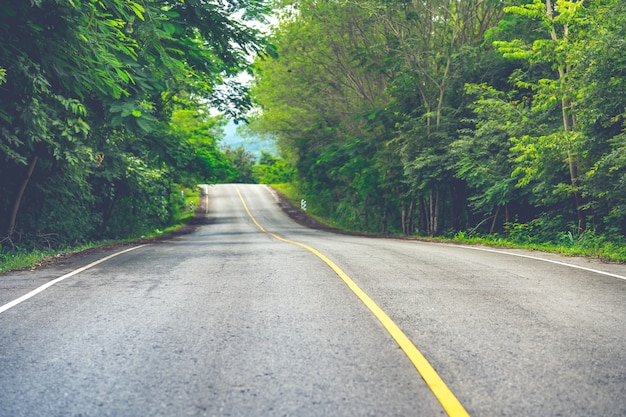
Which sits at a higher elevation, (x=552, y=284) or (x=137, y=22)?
Result: (x=137, y=22)

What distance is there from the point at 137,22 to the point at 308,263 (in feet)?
18.1

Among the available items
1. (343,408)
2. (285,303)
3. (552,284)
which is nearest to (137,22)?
(285,303)

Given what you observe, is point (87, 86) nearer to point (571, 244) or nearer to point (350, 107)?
point (571, 244)

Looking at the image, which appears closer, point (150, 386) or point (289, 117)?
point (150, 386)

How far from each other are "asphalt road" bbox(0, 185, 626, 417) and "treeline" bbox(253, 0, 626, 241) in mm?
8172

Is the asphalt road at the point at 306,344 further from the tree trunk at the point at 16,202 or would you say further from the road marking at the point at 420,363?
the tree trunk at the point at 16,202

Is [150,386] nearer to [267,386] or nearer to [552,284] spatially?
[267,386]

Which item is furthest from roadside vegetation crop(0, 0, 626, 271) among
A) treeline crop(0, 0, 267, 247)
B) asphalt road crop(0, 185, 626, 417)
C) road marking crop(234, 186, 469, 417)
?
road marking crop(234, 186, 469, 417)

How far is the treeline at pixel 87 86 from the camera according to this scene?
947 cm

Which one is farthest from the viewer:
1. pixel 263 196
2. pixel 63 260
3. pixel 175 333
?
pixel 263 196

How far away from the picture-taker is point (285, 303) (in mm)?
6945

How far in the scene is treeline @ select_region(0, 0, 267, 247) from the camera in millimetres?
9469

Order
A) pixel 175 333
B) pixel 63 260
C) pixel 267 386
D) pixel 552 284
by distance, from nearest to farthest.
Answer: pixel 267 386 → pixel 175 333 → pixel 552 284 → pixel 63 260

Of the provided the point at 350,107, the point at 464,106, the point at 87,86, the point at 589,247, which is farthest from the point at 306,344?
the point at 350,107
